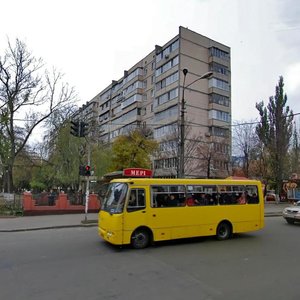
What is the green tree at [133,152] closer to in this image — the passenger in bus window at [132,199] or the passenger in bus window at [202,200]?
the passenger in bus window at [202,200]

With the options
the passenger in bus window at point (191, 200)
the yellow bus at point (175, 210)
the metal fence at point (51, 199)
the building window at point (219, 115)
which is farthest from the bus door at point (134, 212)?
the building window at point (219, 115)

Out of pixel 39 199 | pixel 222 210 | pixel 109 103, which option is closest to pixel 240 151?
pixel 39 199

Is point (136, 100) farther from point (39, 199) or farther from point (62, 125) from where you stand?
point (39, 199)

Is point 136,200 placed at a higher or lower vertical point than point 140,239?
higher

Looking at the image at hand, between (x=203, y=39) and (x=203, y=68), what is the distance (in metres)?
5.52

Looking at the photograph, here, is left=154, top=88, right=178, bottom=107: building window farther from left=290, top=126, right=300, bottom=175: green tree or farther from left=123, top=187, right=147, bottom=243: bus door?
left=123, top=187, right=147, bottom=243: bus door

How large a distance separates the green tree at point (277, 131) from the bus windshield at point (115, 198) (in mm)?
32823

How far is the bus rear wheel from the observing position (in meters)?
11.5

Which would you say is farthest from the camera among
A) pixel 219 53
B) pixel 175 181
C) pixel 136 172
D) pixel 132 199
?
pixel 219 53

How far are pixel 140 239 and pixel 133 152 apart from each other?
3331 centimetres

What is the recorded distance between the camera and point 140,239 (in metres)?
11.6

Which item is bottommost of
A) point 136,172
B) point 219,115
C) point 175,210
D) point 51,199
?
point 51,199

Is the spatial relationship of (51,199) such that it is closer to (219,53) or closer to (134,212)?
(134,212)

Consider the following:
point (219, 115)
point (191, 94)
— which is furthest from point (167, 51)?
point (219, 115)
